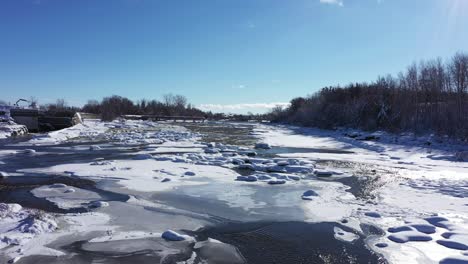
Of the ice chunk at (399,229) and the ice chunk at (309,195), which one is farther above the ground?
the ice chunk at (309,195)

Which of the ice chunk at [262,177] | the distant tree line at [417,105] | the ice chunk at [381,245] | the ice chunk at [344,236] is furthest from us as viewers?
the distant tree line at [417,105]

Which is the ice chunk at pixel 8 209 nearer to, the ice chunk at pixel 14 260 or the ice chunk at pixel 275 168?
the ice chunk at pixel 14 260

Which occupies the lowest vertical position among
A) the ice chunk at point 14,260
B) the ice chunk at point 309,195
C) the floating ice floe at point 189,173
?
the ice chunk at point 309,195

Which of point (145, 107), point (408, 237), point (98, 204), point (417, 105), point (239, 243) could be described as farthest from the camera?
point (145, 107)

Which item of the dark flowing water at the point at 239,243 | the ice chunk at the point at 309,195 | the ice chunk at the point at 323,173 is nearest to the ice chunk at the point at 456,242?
the dark flowing water at the point at 239,243

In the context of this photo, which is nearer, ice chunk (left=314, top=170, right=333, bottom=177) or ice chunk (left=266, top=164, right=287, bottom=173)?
ice chunk (left=314, top=170, right=333, bottom=177)

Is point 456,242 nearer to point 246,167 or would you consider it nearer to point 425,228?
point 425,228

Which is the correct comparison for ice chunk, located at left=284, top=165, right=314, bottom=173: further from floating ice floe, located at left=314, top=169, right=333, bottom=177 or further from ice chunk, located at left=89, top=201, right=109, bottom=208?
ice chunk, located at left=89, top=201, right=109, bottom=208

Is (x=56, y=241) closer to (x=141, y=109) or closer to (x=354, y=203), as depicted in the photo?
(x=354, y=203)

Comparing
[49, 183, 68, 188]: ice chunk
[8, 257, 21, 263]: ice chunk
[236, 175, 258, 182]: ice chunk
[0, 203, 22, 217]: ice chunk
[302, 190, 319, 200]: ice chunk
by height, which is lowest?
[302, 190, 319, 200]: ice chunk

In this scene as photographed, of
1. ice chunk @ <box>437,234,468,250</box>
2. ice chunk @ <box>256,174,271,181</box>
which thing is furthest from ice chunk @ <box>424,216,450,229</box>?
ice chunk @ <box>256,174,271,181</box>

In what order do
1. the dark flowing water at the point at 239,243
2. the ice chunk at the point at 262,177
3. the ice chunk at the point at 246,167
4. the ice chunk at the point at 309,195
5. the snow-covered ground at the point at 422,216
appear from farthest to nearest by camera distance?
the ice chunk at the point at 246,167 → the ice chunk at the point at 262,177 → the ice chunk at the point at 309,195 → the snow-covered ground at the point at 422,216 → the dark flowing water at the point at 239,243

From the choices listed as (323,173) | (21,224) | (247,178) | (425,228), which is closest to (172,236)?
(21,224)

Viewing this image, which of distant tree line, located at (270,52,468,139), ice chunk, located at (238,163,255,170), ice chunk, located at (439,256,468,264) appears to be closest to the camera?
ice chunk, located at (439,256,468,264)
